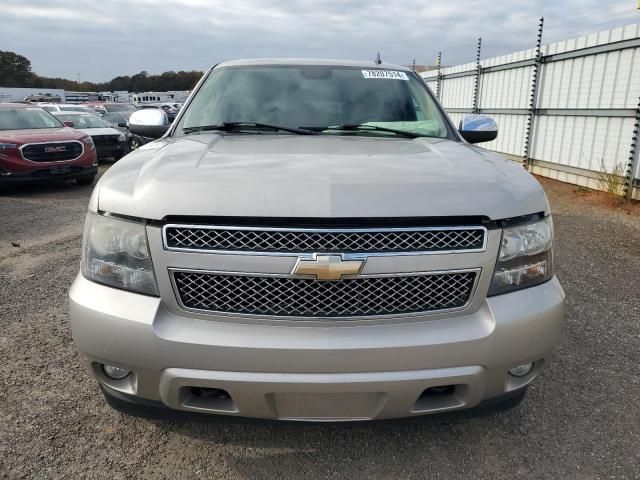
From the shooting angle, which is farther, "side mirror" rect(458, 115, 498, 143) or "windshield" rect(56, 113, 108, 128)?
"windshield" rect(56, 113, 108, 128)

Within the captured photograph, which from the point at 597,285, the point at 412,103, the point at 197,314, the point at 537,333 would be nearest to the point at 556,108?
the point at 597,285

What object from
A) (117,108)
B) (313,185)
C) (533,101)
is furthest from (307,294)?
(117,108)

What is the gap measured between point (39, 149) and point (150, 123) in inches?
277

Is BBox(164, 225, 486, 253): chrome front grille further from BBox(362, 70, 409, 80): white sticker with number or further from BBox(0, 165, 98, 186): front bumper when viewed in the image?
BBox(0, 165, 98, 186): front bumper

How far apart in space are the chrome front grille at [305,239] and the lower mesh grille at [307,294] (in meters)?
0.10

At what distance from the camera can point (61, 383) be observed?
274cm

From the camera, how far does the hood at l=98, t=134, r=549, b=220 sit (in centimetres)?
170

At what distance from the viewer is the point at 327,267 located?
168cm

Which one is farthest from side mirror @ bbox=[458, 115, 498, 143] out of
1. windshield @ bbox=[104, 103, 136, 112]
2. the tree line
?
the tree line

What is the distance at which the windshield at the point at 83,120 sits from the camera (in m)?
13.5

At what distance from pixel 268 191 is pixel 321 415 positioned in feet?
2.77

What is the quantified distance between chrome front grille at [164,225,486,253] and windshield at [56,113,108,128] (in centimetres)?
→ 1361

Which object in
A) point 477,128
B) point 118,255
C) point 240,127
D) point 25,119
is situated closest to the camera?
point 118,255

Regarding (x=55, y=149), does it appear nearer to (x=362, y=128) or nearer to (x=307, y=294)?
(x=362, y=128)
